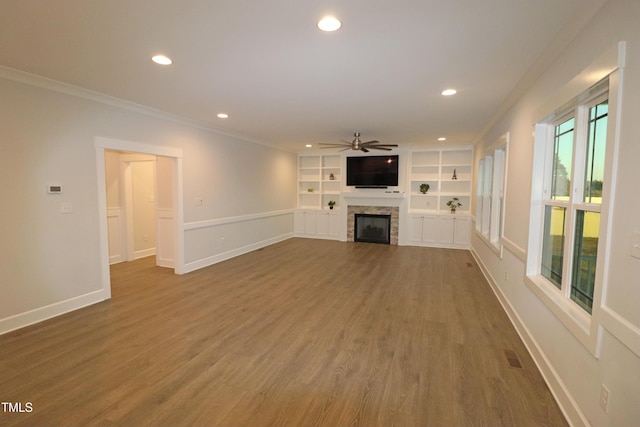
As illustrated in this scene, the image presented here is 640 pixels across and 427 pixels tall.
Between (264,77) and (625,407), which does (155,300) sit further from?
(625,407)

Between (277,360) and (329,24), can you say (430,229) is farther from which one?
(329,24)

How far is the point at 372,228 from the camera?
8180 millimetres

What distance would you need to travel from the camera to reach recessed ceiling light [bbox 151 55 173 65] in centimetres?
258

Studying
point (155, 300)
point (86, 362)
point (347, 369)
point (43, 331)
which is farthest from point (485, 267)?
point (43, 331)

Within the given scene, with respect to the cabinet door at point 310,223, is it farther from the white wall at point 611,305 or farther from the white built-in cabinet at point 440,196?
the white wall at point 611,305

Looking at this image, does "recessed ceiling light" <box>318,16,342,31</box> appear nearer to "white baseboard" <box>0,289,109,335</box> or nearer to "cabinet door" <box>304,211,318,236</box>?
"white baseboard" <box>0,289,109,335</box>

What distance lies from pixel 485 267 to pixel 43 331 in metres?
6.01

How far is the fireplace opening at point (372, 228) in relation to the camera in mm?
8000

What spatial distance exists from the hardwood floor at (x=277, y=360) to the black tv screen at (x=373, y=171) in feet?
12.5

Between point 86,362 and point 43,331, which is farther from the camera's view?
point 43,331

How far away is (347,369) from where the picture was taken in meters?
2.41

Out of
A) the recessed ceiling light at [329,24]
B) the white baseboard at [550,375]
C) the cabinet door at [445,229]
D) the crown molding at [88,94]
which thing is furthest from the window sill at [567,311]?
the crown molding at [88,94]

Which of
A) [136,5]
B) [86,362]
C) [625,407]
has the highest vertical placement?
[136,5]

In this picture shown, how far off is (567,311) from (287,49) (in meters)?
2.86
